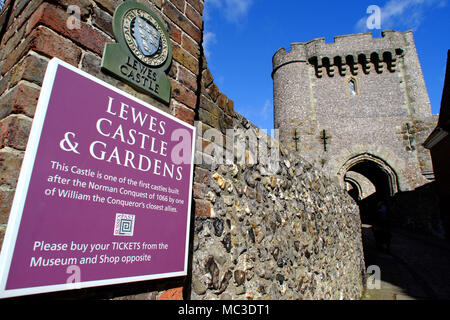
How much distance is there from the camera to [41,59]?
101cm

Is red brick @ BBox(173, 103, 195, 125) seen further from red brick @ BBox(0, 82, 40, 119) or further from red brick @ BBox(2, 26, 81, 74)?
red brick @ BBox(0, 82, 40, 119)

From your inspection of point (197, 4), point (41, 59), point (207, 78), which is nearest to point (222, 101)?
point (207, 78)

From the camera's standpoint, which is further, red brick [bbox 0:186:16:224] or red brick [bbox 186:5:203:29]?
red brick [bbox 186:5:203:29]

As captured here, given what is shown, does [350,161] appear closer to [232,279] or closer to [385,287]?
[385,287]

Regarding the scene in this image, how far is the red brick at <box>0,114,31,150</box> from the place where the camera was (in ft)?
2.97

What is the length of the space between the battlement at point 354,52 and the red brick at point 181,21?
16.2 metres

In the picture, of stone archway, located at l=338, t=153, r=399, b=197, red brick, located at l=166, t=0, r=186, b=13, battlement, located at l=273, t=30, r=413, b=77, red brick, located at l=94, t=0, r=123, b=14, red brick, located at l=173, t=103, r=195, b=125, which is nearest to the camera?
red brick, located at l=94, t=0, r=123, b=14

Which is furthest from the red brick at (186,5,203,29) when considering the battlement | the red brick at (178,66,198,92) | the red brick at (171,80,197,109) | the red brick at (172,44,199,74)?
the battlement

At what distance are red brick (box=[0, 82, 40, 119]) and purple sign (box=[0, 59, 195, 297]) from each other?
0.09 m

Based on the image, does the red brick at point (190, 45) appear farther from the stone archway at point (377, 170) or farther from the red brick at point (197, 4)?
the stone archway at point (377, 170)

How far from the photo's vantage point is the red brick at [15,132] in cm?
91

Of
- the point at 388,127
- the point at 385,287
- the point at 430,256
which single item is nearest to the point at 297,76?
the point at 388,127

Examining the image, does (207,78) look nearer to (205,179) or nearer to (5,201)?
(205,179)

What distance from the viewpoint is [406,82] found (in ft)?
48.4
